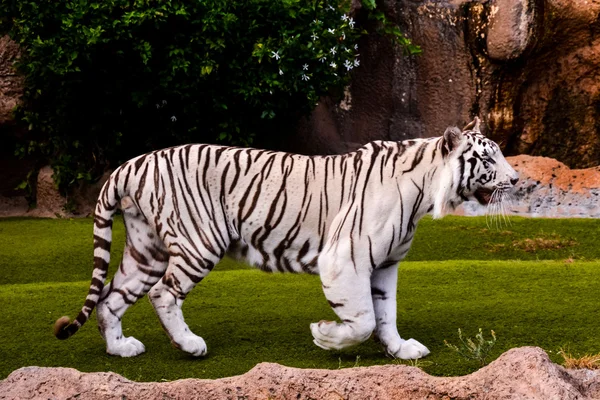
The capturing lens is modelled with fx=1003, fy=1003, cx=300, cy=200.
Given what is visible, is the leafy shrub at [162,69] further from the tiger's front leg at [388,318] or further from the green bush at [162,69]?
the tiger's front leg at [388,318]

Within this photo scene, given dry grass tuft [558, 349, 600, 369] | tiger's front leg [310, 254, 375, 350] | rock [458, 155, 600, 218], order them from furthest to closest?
1. rock [458, 155, 600, 218]
2. tiger's front leg [310, 254, 375, 350]
3. dry grass tuft [558, 349, 600, 369]

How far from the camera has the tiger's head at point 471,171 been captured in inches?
204

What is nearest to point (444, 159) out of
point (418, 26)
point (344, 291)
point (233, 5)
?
point (344, 291)

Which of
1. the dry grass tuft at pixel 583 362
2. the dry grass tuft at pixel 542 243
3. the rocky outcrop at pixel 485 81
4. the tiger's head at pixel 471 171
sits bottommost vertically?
the dry grass tuft at pixel 583 362

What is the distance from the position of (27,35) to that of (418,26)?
433 centimetres

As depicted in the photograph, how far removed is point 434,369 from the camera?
16.1ft

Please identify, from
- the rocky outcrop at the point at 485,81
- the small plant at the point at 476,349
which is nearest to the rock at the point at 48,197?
the rocky outcrop at the point at 485,81

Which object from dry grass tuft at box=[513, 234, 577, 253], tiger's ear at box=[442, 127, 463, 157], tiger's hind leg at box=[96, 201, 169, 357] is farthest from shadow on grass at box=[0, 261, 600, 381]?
tiger's ear at box=[442, 127, 463, 157]

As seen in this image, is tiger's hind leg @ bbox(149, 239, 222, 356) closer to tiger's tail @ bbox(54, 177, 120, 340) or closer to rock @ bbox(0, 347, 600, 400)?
tiger's tail @ bbox(54, 177, 120, 340)

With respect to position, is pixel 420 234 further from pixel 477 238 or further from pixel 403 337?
pixel 403 337

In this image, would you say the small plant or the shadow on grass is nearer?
the small plant

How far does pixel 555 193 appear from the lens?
1009 cm

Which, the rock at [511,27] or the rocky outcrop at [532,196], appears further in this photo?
the rock at [511,27]

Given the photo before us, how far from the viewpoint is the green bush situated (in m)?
9.65
